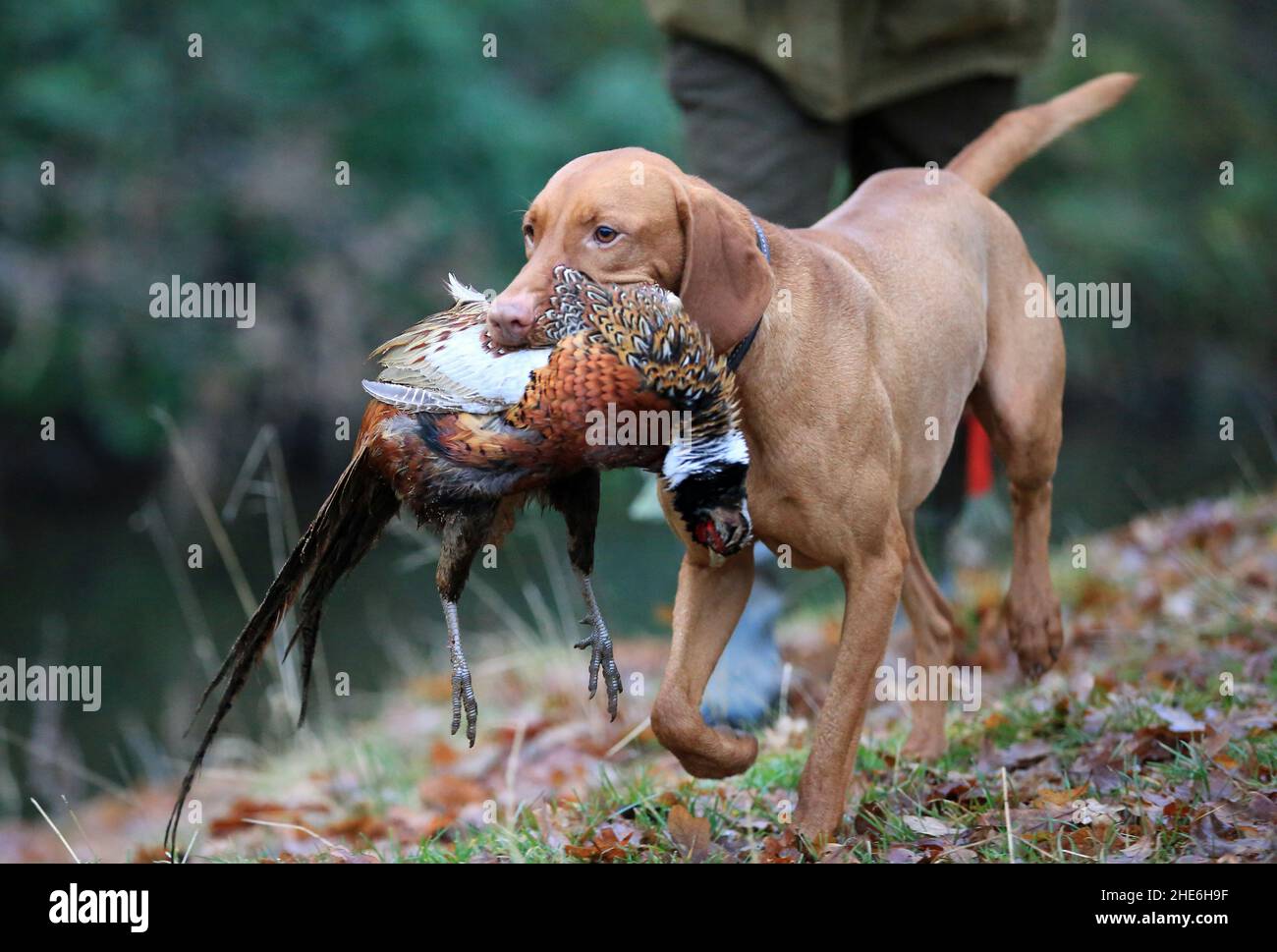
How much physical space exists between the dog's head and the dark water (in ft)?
8.53

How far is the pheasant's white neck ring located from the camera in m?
2.86

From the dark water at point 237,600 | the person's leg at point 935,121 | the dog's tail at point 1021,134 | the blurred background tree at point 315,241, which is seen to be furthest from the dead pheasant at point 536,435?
the blurred background tree at point 315,241

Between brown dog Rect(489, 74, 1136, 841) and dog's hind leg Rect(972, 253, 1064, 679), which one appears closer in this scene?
brown dog Rect(489, 74, 1136, 841)

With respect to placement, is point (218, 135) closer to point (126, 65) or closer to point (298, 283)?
point (126, 65)

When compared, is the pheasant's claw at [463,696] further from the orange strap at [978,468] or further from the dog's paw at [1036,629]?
the orange strap at [978,468]

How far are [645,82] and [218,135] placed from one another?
4801 millimetres

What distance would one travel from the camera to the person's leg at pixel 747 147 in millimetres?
4387

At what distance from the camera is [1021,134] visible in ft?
14.2

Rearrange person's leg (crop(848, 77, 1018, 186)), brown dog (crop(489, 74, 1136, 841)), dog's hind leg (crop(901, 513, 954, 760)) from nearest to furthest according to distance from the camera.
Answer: brown dog (crop(489, 74, 1136, 841))
dog's hind leg (crop(901, 513, 954, 760))
person's leg (crop(848, 77, 1018, 186))

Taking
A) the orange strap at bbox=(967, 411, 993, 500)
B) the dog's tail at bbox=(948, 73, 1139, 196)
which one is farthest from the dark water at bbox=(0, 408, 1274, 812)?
the dog's tail at bbox=(948, 73, 1139, 196)

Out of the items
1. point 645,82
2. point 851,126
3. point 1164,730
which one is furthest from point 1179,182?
point 1164,730

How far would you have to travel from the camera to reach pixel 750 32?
427 centimetres

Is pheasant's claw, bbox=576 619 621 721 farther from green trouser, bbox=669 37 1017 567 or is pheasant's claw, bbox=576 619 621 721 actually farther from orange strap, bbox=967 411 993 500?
orange strap, bbox=967 411 993 500

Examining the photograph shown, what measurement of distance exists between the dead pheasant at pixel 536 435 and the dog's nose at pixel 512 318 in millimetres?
25
